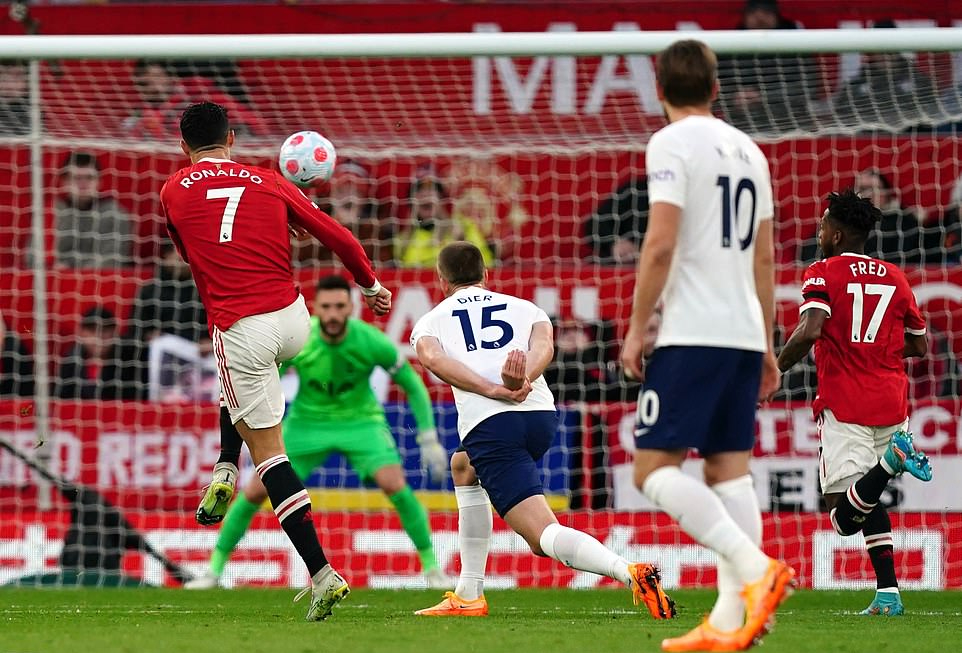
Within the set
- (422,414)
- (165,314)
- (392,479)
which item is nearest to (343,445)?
(392,479)

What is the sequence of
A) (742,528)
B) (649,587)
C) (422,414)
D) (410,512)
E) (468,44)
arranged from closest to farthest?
(742,528) < (649,587) < (468,44) < (410,512) < (422,414)

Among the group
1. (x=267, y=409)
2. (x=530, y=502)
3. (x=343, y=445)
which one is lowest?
(x=530, y=502)

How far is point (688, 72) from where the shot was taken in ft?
16.4

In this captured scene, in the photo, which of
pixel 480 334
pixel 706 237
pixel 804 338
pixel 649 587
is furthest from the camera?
pixel 804 338

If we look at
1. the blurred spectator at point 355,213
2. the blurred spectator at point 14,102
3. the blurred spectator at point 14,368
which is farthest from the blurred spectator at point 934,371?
the blurred spectator at point 14,102

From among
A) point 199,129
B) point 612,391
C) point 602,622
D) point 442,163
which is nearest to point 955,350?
point 612,391

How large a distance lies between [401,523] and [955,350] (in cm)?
460

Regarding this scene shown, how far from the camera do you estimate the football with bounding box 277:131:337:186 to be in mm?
7309

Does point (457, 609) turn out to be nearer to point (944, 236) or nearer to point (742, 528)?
point (742, 528)

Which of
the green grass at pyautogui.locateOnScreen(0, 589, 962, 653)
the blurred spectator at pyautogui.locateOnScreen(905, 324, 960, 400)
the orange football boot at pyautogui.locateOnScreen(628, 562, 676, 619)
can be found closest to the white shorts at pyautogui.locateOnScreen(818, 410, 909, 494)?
the green grass at pyautogui.locateOnScreen(0, 589, 962, 653)

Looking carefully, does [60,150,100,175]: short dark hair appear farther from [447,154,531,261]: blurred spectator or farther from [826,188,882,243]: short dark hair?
[826,188,882,243]: short dark hair

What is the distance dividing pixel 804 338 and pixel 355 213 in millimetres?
5566

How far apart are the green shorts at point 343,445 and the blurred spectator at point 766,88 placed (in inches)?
151

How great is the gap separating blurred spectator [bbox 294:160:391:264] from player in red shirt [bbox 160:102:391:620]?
529 centimetres
